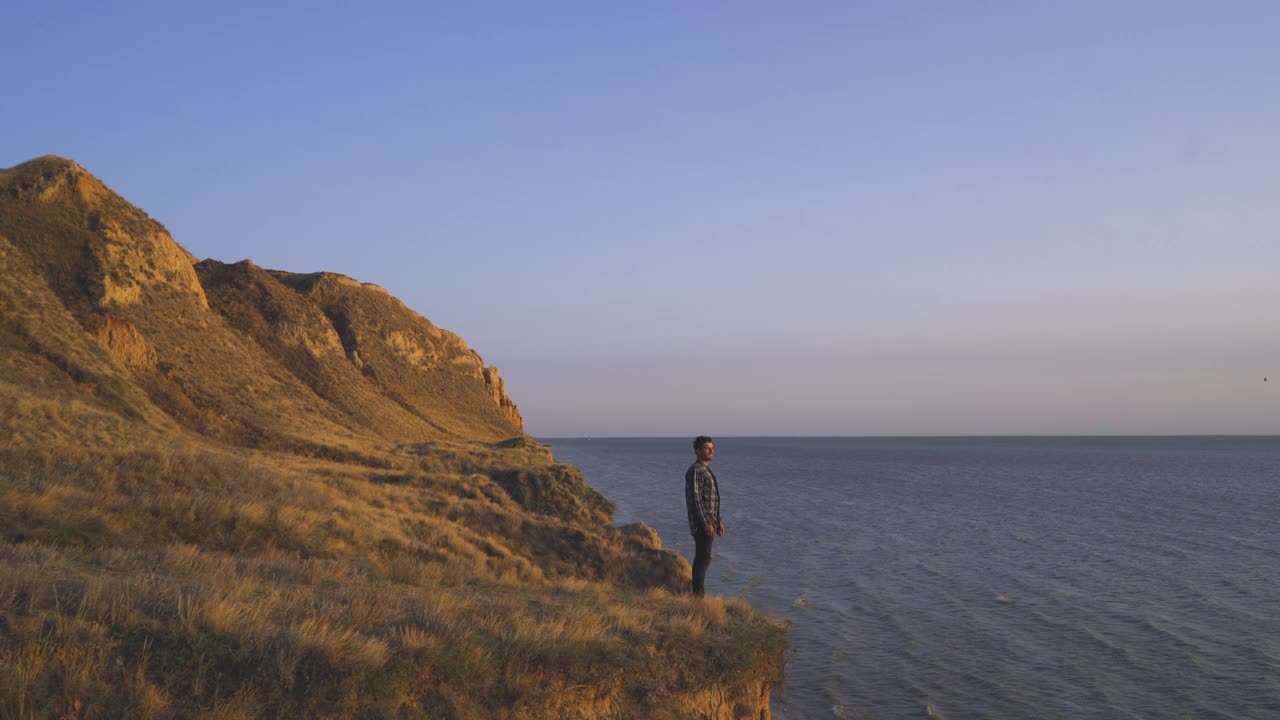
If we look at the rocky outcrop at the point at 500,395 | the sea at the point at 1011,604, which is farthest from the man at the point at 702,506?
the rocky outcrop at the point at 500,395

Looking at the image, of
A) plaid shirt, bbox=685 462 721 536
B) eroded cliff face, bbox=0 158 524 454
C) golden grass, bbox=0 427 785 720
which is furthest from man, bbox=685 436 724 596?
eroded cliff face, bbox=0 158 524 454

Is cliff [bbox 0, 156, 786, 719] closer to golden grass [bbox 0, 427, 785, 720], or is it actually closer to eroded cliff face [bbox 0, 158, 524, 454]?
golden grass [bbox 0, 427, 785, 720]

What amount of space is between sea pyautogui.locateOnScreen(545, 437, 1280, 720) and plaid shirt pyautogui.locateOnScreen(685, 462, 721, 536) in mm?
5094

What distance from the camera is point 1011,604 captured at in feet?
79.7

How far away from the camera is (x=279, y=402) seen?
38562 mm

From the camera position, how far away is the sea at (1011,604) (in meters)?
16.1

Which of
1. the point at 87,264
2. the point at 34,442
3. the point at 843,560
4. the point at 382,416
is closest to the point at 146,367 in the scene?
the point at 87,264

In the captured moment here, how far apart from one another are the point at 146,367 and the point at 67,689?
3045 centimetres

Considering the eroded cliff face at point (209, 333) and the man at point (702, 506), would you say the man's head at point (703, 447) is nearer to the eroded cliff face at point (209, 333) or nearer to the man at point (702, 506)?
the man at point (702, 506)

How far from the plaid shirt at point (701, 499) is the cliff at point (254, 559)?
114 centimetres

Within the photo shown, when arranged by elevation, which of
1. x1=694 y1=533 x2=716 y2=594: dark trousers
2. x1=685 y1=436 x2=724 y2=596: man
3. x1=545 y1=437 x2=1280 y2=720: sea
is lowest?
x1=545 y1=437 x2=1280 y2=720: sea

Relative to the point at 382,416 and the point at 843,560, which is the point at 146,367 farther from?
the point at 843,560

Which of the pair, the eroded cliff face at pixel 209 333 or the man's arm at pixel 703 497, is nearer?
the man's arm at pixel 703 497

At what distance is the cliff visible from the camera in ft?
20.5
